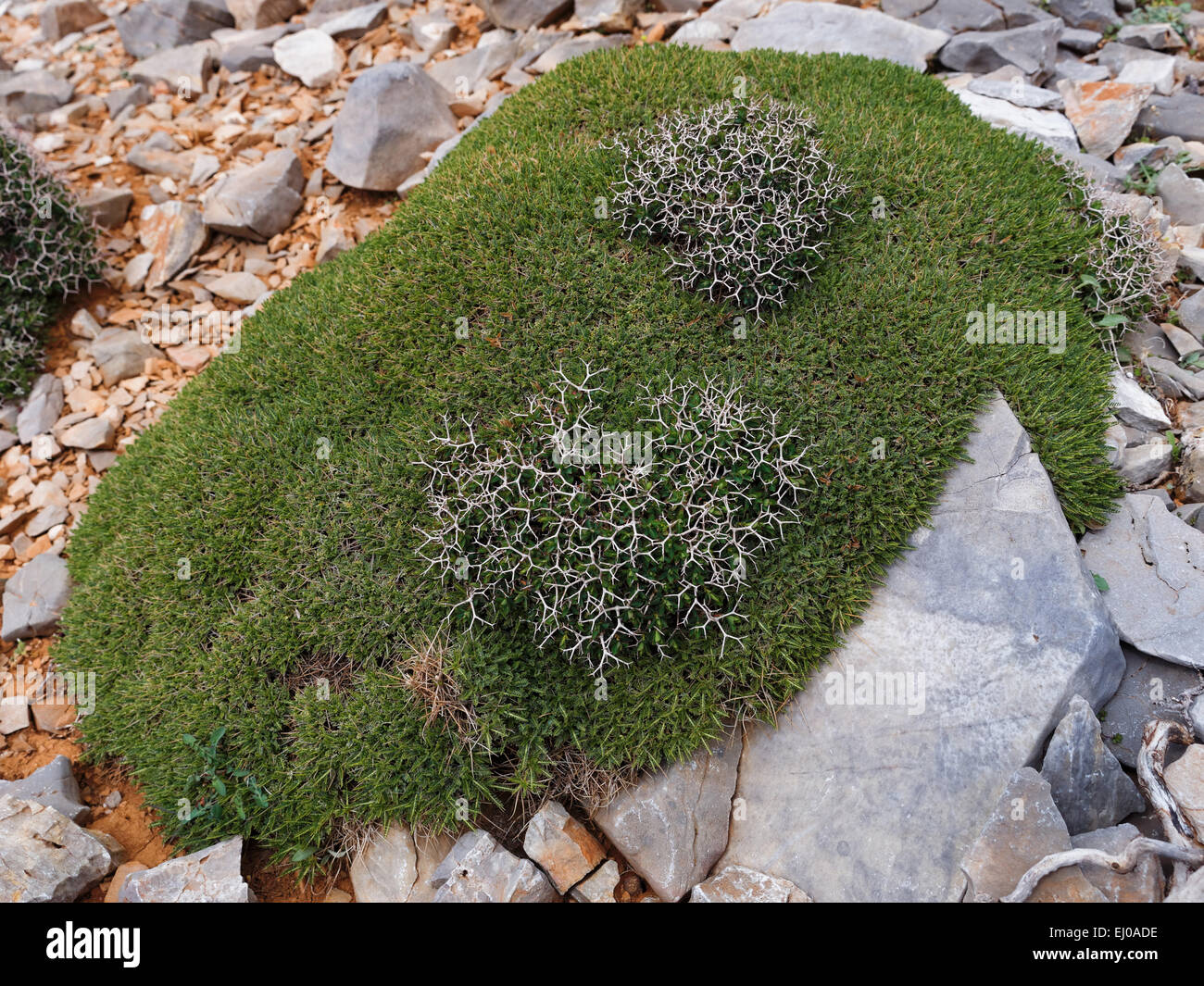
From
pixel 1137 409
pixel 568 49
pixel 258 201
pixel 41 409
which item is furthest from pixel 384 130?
pixel 1137 409

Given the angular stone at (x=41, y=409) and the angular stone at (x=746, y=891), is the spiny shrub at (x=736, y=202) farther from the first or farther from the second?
the angular stone at (x=41, y=409)

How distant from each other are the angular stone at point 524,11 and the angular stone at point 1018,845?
8.59 meters

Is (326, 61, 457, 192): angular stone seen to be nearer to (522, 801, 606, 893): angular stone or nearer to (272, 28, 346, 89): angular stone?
(272, 28, 346, 89): angular stone

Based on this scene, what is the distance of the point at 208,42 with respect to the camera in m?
9.48

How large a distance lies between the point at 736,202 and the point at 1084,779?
12.6 ft

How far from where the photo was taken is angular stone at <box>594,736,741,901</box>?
4.12 metres

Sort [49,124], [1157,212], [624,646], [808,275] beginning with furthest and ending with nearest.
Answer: [49,124] < [1157,212] < [808,275] < [624,646]

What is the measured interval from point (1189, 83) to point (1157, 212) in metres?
2.32

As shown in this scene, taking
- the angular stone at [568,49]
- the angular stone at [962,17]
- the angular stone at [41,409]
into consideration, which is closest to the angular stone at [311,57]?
the angular stone at [568,49]

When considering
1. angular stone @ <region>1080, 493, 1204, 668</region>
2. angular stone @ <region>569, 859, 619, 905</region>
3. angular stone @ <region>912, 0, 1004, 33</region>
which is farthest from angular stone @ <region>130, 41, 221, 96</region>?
angular stone @ <region>1080, 493, 1204, 668</region>

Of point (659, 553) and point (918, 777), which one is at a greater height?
point (659, 553)
